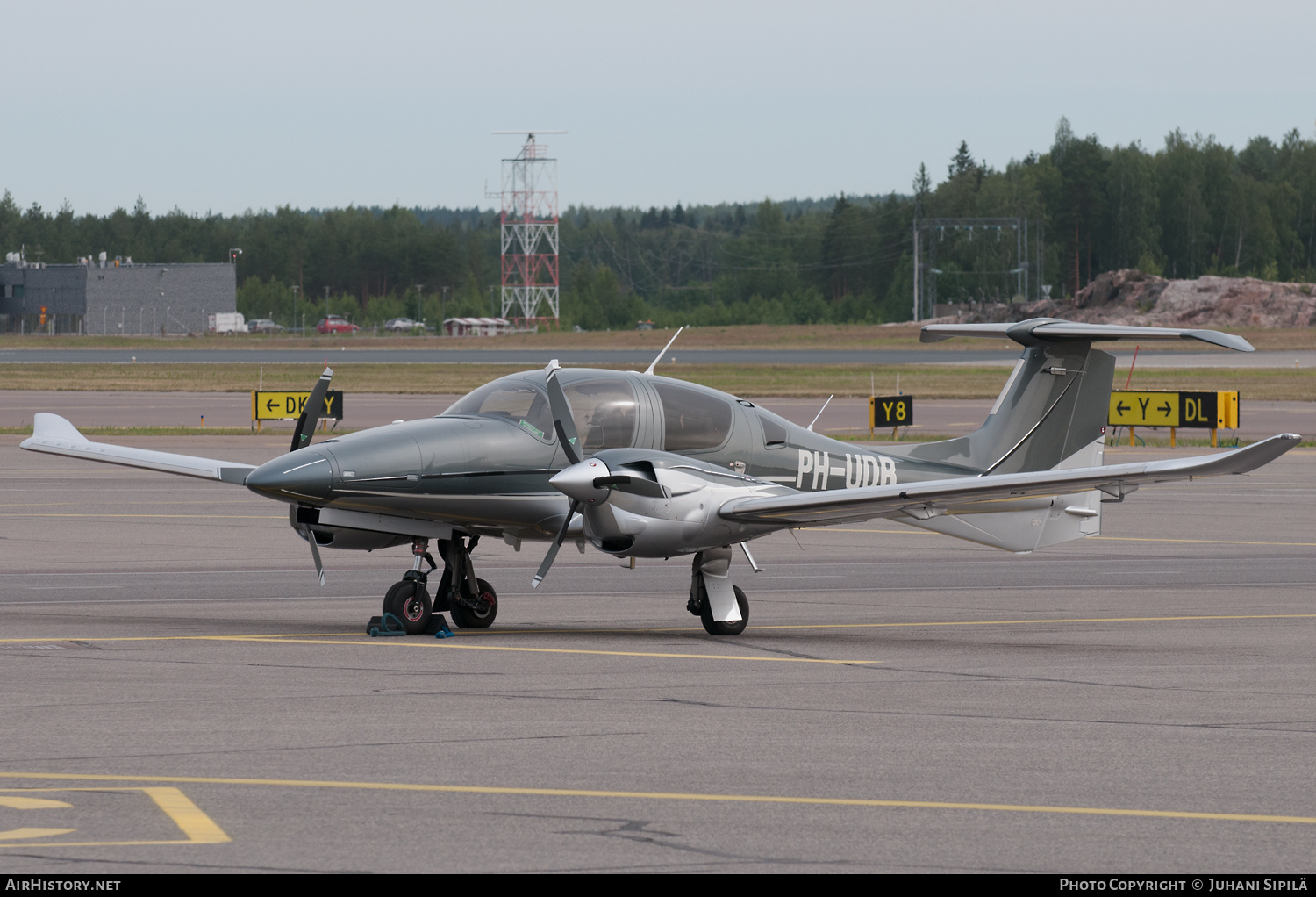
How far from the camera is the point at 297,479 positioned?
13477 mm

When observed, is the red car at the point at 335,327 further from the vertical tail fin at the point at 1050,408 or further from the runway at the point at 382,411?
the vertical tail fin at the point at 1050,408

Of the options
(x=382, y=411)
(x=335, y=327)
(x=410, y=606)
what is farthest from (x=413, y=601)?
(x=335, y=327)

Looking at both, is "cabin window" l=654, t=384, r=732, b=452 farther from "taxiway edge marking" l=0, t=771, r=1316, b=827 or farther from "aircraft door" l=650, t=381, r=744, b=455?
"taxiway edge marking" l=0, t=771, r=1316, b=827

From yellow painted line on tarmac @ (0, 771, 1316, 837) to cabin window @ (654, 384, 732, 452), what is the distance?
7.09m

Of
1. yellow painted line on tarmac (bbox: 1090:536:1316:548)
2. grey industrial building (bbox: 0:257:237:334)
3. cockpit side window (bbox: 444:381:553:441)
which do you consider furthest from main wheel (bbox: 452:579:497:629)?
grey industrial building (bbox: 0:257:237:334)

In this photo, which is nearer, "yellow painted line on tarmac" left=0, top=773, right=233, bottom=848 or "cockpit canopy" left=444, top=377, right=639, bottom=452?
"yellow painted line on tarmac" left=0, top=773, right=233, bottom=848

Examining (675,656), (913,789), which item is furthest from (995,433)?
(913,789)

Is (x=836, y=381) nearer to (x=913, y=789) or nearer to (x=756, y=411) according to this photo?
(x=756, y=411)

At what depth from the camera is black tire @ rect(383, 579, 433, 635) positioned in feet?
47.5

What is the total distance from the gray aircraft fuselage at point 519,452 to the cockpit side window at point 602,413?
0.01 metres

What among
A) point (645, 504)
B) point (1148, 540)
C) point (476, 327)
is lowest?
point (1148, 540)

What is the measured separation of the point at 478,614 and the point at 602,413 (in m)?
2.43

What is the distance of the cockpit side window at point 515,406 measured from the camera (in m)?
14.8

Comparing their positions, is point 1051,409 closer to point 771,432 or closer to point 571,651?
point 771,432
